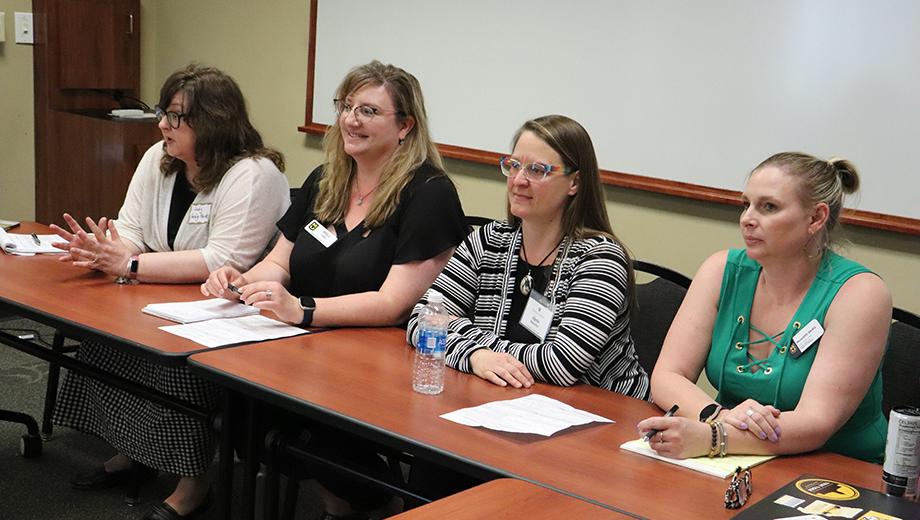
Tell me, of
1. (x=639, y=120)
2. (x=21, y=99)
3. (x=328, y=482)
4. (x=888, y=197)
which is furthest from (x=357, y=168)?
(x=21, y=99)

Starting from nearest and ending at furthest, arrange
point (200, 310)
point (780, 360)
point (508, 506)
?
point (508, 506)
point (780, 360)
point (200, 310)

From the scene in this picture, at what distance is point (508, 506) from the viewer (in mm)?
1558

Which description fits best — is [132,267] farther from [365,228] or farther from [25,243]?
[365,228]

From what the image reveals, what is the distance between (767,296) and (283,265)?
1497 mm

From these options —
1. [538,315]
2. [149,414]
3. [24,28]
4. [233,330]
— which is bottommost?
[149,414]

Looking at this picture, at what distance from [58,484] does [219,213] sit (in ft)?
3.51

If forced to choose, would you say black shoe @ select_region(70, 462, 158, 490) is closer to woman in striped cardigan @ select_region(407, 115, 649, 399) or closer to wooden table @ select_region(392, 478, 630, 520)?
woman in striped cardigan @ select_region(407, 115, 649, 399)

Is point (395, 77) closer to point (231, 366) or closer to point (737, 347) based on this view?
point (231, 366)

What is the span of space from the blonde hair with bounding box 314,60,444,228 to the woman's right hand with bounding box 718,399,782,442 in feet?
4.12

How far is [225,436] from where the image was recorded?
2.35 metres

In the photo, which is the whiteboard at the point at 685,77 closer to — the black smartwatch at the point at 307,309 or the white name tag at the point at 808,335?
the white name tag at the point at 808,335

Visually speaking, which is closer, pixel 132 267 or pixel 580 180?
pixel 580 180

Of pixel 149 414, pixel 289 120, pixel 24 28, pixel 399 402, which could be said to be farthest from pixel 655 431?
pixel 24 28

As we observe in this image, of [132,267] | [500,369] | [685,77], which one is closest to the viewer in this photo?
[500,369]
